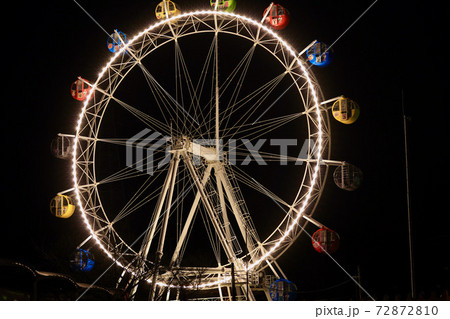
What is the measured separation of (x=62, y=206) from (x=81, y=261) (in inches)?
61.3

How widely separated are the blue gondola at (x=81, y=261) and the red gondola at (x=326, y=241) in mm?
5738

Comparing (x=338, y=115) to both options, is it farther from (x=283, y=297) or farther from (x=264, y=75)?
(x=264, y=75)

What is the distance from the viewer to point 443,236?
19172 millimetres

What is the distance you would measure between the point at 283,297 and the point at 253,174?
7399mm

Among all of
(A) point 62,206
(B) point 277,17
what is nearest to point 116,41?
(B) point 277,17

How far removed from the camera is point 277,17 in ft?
53.6

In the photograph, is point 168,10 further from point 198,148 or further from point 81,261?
point 81,261

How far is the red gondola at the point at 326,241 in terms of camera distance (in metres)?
15.2

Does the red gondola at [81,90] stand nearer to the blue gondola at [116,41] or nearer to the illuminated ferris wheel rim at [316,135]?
the illuminated ferris wheel rim at [316,135]
